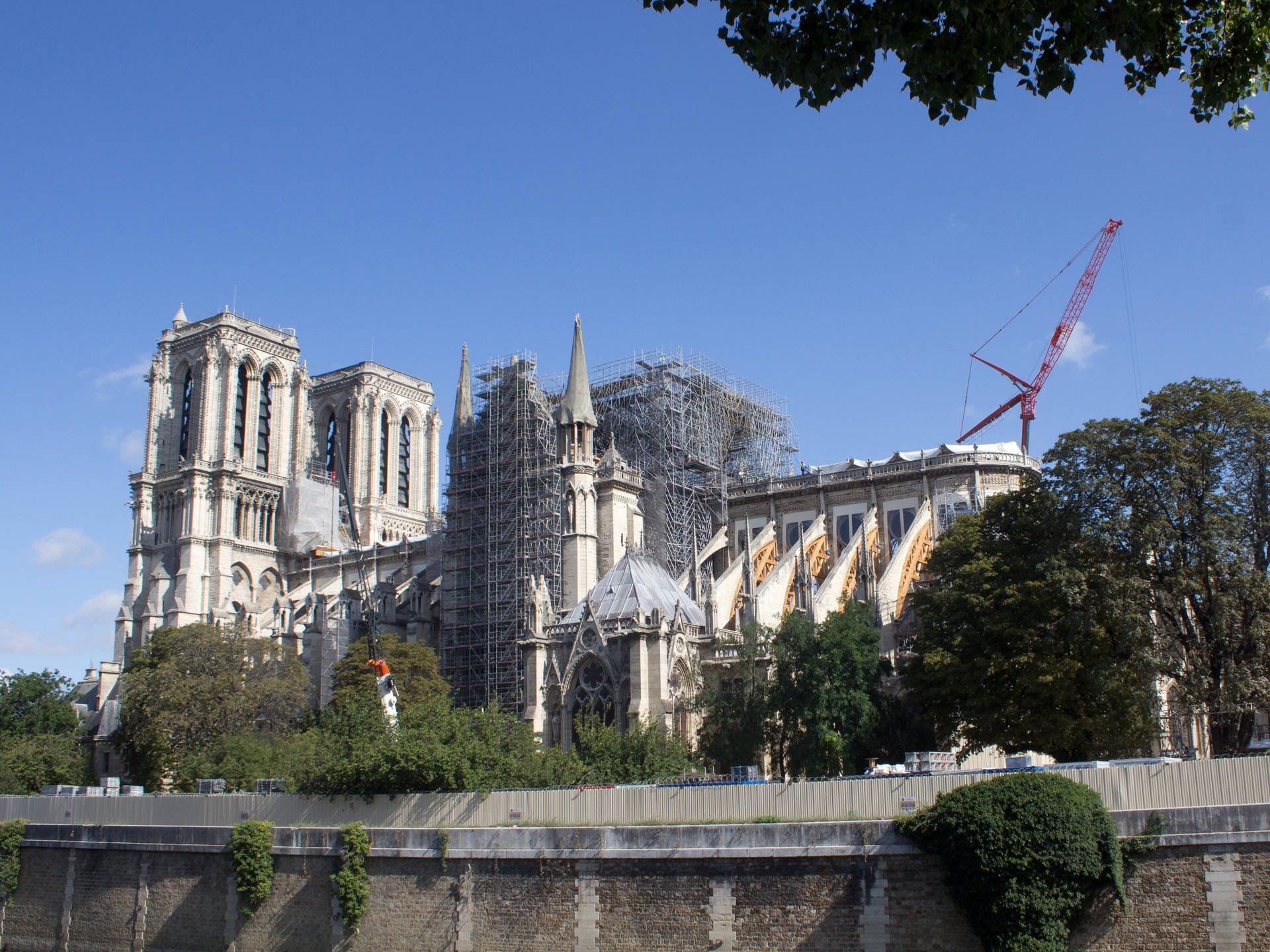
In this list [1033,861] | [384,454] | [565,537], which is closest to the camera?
[1033,861]

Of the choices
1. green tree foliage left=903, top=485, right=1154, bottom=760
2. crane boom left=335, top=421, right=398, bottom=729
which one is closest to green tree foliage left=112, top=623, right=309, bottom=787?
crane boom left=335, top=421, right=398, bottom=729

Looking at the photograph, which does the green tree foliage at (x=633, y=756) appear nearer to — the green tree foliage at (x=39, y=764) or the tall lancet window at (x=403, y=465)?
the green tree foliage at (x=39, y=764)

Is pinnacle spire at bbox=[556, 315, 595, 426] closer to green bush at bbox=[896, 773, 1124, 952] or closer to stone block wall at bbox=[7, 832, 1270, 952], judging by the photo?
stone block wall at bbox=[7, 832, 1270, 952]

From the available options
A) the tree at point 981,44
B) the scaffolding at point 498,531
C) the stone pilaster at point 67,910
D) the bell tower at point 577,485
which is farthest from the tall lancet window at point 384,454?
the tree at point 981,44

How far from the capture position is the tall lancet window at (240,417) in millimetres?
86375

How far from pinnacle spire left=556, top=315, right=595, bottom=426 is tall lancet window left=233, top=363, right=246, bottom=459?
39.1 metres

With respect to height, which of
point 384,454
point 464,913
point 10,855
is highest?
point 384,454

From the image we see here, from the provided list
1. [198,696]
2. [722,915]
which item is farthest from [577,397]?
[722,915]

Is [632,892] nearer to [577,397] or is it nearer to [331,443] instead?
[577,397]

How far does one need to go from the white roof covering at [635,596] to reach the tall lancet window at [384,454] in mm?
Result: 54225

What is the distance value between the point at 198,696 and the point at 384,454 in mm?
53977

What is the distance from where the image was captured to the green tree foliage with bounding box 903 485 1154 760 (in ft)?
95.1

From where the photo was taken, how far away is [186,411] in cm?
8719

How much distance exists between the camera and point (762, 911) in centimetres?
2262
